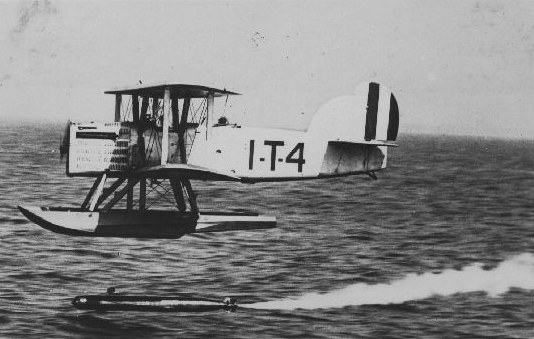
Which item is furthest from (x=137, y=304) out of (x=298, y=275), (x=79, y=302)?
(x=298, y=275)

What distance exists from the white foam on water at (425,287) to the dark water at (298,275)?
51 mm

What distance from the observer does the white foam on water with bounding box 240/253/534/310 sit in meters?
20.9

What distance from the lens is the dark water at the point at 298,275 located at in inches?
736

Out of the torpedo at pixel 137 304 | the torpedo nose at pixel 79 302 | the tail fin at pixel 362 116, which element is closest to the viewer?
the torpedo at pixel 137 304

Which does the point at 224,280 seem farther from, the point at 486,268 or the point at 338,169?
the point at 486,268

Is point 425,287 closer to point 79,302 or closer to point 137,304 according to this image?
point 137,304

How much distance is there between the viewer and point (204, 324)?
18750 millimetres

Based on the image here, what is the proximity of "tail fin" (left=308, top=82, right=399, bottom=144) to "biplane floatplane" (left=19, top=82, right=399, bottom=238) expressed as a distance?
3 centimetres

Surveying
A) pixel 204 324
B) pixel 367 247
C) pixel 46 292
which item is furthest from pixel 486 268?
pixel 46 292

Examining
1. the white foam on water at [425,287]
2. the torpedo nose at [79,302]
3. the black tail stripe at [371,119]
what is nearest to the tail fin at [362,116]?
the black tail stripe at [371,119]

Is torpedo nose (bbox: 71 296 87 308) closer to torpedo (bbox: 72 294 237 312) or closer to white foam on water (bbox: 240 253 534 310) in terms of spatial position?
torpedo (bbox: 72 294 237 312)

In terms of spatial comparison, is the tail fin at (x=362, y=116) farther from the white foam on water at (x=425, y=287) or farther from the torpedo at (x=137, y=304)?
the torpedo at (x=137, y=304)

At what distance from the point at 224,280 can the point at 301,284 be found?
2064 mm

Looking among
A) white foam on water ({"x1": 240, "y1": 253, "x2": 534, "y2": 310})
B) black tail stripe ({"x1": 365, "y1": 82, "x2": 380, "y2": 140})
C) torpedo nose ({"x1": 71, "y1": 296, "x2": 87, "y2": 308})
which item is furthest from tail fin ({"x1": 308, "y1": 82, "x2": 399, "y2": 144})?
torpedo nose ({"x1": 71, "y1": 296, "x2": 87, "y2": 308})
